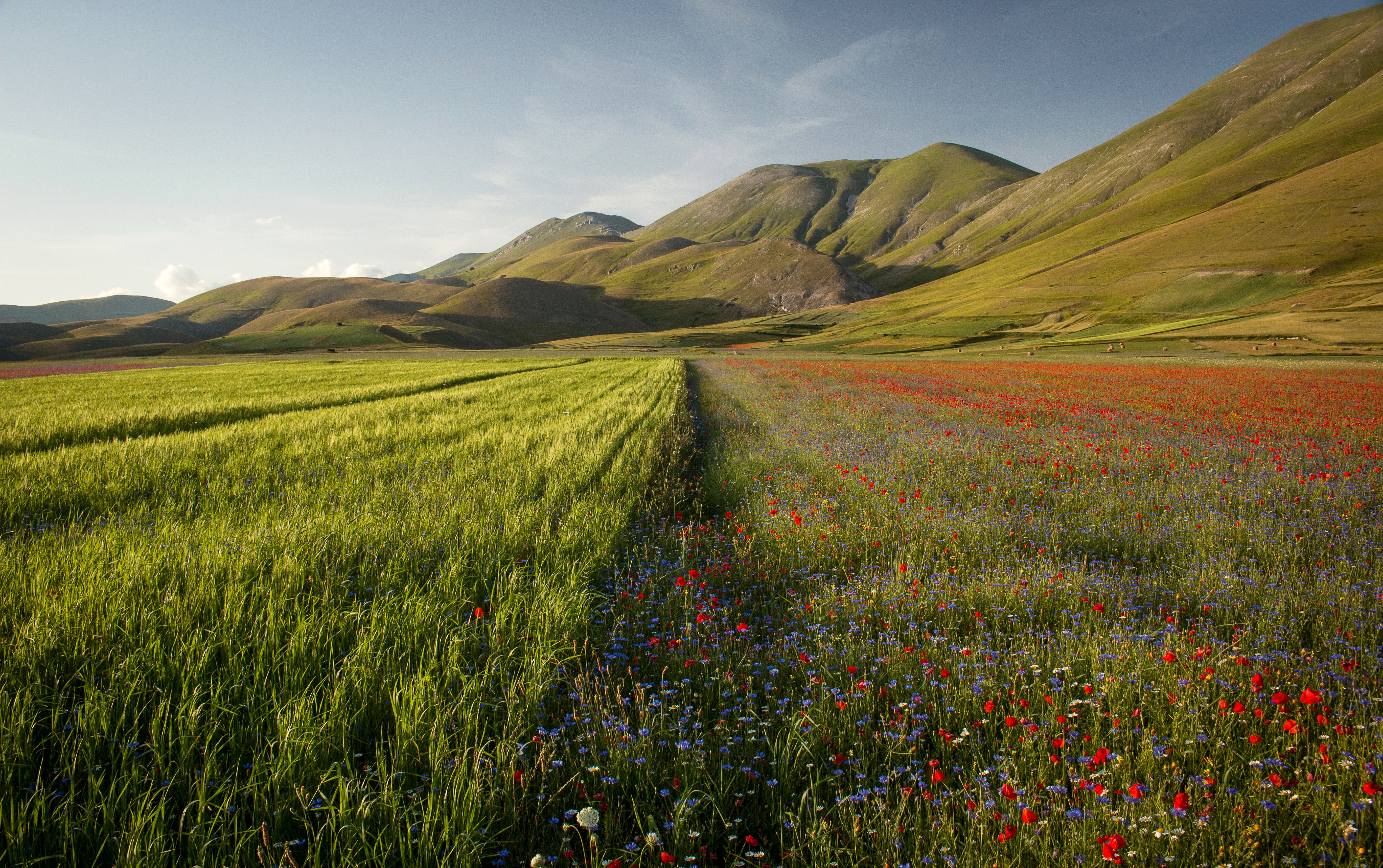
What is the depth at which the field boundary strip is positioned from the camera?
8.63m

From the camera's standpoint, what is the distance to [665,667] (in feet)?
10.7

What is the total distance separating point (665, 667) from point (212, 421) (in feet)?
45.8

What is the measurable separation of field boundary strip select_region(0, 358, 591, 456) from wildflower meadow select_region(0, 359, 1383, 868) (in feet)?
6.05

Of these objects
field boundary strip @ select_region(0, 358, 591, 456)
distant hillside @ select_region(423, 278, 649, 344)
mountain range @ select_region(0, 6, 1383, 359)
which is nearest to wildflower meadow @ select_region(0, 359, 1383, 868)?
field boundary strip @ select_region(0, 358, 591, 456)

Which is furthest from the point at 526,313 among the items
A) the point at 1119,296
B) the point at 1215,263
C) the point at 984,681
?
the point at 984,681

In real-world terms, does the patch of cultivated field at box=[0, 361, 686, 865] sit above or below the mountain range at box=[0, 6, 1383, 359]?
below

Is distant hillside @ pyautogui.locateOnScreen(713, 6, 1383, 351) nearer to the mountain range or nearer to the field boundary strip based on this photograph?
the mountain range

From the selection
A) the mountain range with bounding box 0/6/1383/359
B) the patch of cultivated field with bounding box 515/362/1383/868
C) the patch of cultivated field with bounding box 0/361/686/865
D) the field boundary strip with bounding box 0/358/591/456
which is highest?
the mountain range with bounding box 0/6/1383/359

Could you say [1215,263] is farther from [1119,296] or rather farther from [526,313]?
[526,313]

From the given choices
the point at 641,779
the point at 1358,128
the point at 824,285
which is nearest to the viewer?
the point at 641,779

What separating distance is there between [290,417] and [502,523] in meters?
10.0

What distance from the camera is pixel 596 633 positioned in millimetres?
3586

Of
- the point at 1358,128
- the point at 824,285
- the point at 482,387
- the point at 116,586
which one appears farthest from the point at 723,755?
the point at 1358,128

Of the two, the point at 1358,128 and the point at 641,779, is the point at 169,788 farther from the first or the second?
the point at 1358,128
